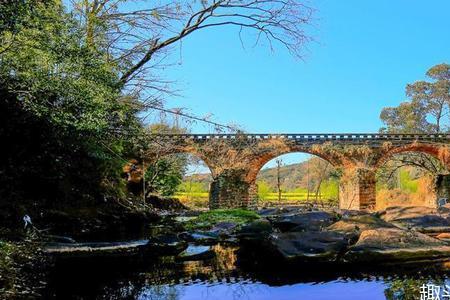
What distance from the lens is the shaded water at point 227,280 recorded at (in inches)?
153

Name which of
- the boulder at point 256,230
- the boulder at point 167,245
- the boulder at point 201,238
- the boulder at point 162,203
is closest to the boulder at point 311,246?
the boulder at point 167,245

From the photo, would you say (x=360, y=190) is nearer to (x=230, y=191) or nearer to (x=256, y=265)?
(x=230, y=191)

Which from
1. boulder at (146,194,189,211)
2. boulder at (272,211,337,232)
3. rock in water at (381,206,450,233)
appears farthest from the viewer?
boulder at (146,194,189,211)

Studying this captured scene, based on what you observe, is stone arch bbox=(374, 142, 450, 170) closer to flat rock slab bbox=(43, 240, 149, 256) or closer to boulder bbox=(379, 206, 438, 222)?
boulder bbox=(379, 206, 438, 222)

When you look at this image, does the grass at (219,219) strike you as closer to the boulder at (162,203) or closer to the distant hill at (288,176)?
the boulder at (162,203)

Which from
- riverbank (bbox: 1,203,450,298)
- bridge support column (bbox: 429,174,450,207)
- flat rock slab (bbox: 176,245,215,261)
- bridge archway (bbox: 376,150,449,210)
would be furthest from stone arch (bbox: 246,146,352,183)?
flat rock slab (bbox: 176,245,215,261)

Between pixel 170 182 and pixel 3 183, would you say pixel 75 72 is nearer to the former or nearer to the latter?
pixel 3 183

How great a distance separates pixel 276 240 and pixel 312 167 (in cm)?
2669

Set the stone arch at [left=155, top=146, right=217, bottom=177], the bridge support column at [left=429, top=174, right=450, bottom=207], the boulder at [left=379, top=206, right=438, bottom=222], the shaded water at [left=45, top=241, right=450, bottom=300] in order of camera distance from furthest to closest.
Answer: the stone arch at [left=155, top=146, right=217, bottom=177] < the bridge support column at [left=429, top=174, right=450, bottom=207] < the boulder at [left=379, top=206, right=438, bottom=222] < the shaded water at [left=45, top=241, right=450, bottom=300]

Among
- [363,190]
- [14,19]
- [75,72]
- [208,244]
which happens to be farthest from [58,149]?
[363,190]

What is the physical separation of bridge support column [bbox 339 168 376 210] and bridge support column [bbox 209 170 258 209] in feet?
20.6

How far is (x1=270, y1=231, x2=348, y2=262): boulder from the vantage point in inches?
211

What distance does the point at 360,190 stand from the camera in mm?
25969

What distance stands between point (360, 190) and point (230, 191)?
26.9ft
